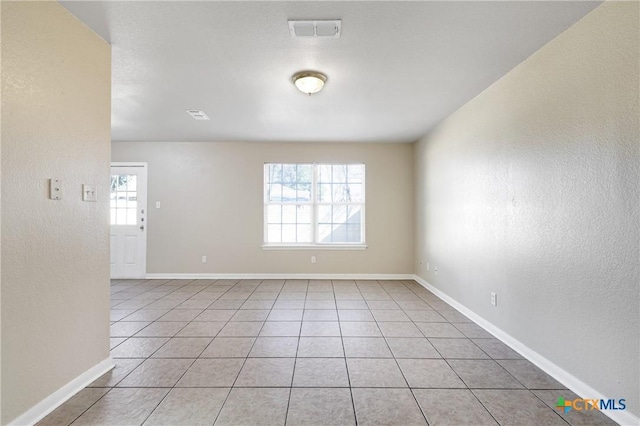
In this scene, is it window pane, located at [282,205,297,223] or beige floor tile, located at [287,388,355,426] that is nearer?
beige floor tile, located at [287,388,355,426]

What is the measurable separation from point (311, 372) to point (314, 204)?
3.36 m

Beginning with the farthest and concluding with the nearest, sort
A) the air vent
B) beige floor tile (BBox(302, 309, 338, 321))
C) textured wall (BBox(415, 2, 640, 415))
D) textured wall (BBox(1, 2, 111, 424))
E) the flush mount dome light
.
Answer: the air vent < beige floor tile (BBox(302, 309, 338, 321)) < the flush mount dome light < textured wall (BBox(415, 2, 640, 415)) < textured wall (BBox(1, 2, 111, 424))

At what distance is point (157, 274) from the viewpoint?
198 inches

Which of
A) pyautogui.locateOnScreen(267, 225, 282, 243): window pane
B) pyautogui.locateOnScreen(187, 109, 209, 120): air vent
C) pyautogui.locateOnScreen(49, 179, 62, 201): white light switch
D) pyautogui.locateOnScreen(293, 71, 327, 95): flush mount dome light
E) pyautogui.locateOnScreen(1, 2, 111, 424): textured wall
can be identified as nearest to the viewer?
pyautogui.locateOnScreen(1, 2, 111, 424): textured wall

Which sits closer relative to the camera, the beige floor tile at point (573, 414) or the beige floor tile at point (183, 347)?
the beige floor tile at point (573, 414)

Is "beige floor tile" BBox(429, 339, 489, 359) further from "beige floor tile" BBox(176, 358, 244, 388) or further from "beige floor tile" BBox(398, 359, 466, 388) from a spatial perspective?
"beige floor tile" BBox(176, 358, 244, 388)

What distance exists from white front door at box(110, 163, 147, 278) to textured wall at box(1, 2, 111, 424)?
10.8 feet

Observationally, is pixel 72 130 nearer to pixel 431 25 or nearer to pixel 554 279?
pixel 431 25

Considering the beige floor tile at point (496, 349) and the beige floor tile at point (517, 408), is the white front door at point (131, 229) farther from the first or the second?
the beige floor tile at point (517, 408)

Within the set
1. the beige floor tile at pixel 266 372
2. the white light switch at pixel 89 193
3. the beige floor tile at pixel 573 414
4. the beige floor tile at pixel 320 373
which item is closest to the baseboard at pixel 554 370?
the beige floor tile at pixel 573 414

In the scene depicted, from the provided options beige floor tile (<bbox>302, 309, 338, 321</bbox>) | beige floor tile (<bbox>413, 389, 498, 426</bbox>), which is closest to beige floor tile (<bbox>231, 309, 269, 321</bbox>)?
beige floor tile (<bbox>302, 309, 338, 321</bbox>)

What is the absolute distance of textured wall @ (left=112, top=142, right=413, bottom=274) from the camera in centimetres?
504

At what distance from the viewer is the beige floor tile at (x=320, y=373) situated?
1.92m

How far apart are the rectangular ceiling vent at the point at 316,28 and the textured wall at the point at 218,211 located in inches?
121
